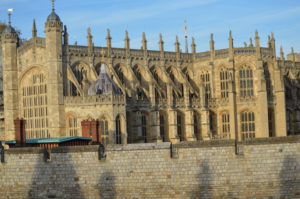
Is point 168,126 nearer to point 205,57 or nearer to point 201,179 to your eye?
point 205,57

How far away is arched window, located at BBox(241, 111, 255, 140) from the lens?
69.6 meters

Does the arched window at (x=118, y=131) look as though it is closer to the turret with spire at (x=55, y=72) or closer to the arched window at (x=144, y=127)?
the turret with spire at (x=55, y=72)

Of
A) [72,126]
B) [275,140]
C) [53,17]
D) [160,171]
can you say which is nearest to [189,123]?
[72,126]

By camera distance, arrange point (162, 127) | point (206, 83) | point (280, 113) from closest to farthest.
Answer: point (162, 127) → point (280, 113) → point (206, 83)

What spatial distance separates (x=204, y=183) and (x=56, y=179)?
7349 millimetres

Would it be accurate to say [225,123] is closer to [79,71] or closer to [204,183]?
[79,71]

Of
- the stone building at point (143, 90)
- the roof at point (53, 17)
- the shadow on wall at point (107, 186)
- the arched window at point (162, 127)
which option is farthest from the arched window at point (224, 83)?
the shadow on wall at point (107, 186)

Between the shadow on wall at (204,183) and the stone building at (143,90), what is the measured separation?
30434 mm

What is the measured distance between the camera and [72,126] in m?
59.9

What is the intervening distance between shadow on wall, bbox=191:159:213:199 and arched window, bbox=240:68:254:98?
4423 cm

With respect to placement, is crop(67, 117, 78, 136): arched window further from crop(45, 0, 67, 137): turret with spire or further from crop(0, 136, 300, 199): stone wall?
crop(0, 136, 300, 199): stone wall

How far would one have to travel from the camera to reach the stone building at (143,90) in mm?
60188

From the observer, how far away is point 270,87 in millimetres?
72438

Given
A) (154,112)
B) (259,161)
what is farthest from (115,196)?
(154,112)
